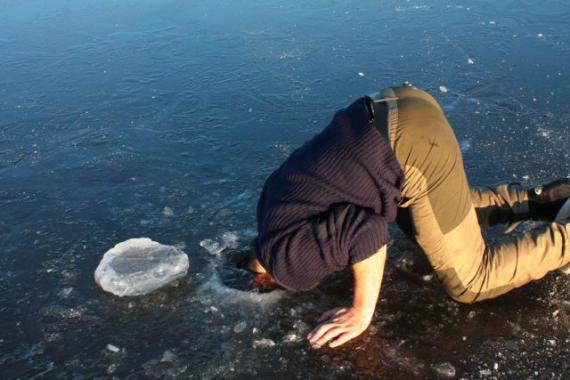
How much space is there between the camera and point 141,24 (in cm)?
665

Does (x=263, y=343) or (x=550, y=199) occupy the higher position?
(x=550, y=199)

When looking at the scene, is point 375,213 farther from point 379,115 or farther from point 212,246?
point 212,246

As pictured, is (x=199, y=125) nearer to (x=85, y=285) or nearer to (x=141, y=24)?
(x=85, y=285)

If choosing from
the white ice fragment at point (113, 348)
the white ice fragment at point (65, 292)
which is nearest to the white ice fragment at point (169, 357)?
the white ice fragment at point (113, 348)

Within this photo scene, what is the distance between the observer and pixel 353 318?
217cm

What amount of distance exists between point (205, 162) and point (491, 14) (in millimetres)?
4036

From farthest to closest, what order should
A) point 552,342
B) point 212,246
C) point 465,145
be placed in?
point 465,145
point 212,246
point 552,342

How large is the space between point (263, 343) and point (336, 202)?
0.72 meters

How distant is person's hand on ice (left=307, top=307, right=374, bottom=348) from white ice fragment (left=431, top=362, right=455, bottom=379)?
32 cm

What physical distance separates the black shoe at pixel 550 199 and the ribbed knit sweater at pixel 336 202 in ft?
3.26

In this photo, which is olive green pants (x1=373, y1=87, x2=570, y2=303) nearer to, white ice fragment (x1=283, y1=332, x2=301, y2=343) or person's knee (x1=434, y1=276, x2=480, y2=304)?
person's knee (x1=434, y1=276, x2=480, y2=304)

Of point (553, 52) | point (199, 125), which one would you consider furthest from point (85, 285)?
point (553, 52)

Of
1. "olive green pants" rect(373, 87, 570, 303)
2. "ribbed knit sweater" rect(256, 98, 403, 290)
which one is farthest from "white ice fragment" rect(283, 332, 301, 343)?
"olive green pants" rect(373, 87, 570, 303)

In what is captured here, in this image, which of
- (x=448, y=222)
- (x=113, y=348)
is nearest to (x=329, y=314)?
(x=448, y=222)
